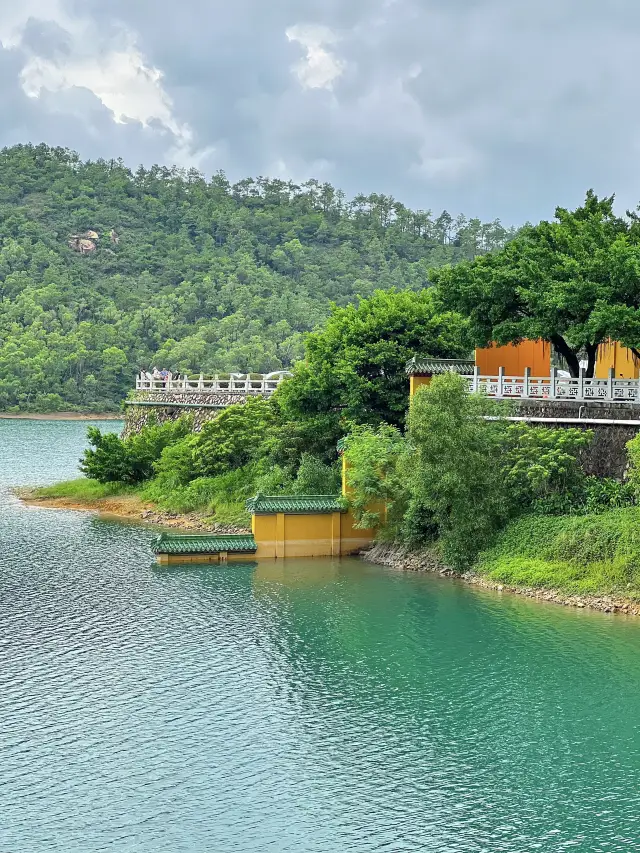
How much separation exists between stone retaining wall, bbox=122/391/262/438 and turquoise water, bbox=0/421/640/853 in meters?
19.3

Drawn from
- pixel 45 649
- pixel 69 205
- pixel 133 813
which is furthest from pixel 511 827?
pixel 69 205

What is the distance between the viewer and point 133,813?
1606 cm

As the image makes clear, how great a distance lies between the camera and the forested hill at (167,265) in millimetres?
119625

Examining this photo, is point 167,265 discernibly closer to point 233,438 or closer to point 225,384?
point 225,384

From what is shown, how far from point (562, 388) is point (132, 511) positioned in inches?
787

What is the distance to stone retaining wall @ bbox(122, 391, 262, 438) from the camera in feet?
166

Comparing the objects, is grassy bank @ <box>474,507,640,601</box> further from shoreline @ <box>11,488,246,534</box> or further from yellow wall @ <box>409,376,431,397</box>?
shoreline @ <box>11,488,246,534</box>

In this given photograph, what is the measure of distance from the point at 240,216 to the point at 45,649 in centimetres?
13325

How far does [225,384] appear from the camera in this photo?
54031mm

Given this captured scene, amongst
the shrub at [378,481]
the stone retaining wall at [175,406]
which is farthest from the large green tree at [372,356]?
the stone retaining wall at [175,406]

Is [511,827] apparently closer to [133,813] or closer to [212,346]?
[133,813]

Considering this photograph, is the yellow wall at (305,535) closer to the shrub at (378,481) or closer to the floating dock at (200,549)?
the floating dock at (200,549)

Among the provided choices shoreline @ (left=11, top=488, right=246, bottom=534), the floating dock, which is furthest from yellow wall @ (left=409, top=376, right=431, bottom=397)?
shoreline @ (left=11, top=488, right=246, bottom=534)

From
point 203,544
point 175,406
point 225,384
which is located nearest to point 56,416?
point 175,406
